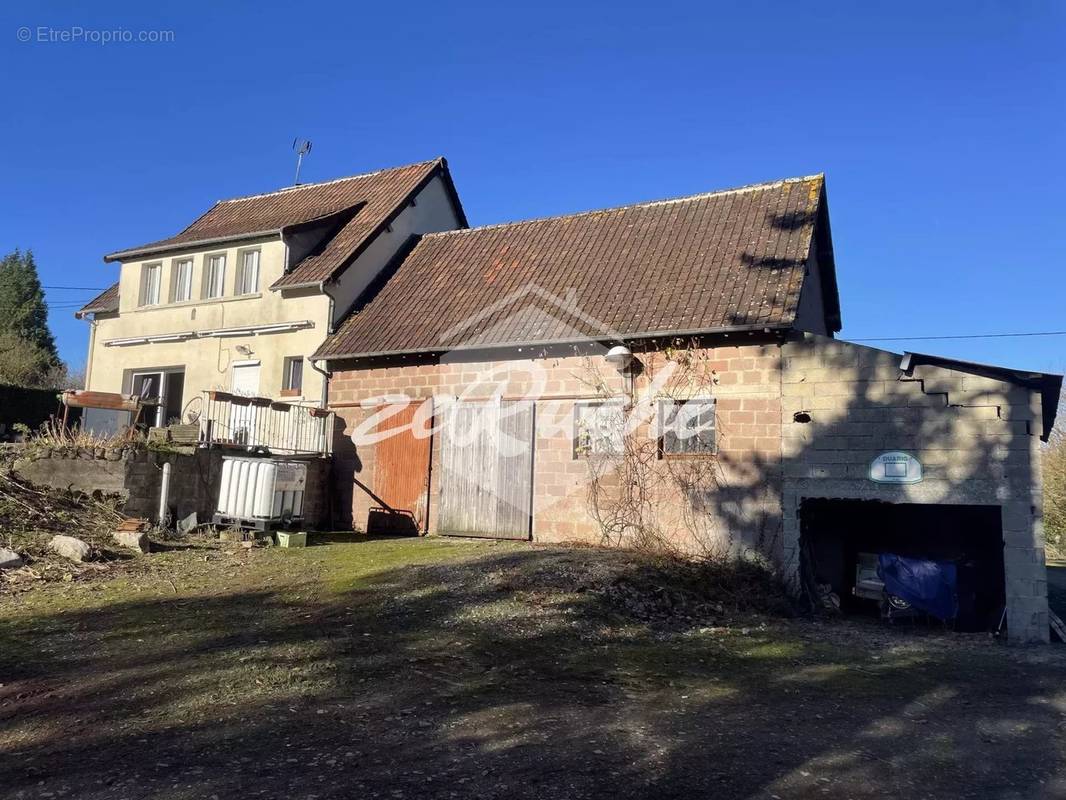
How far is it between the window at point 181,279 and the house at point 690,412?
4.66 meters

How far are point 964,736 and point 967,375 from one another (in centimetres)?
592

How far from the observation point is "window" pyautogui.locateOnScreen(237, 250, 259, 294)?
17.1 metres

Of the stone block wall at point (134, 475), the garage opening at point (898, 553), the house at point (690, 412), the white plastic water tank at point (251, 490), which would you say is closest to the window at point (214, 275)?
the house at point (690, 412)

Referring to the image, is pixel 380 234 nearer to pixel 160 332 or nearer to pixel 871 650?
pixel 160 332

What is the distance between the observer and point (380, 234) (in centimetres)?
1736

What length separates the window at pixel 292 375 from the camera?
53.0 feet

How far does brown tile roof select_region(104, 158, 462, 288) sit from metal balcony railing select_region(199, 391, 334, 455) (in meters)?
2.85

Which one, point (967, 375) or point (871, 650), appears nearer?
point (871, 650)

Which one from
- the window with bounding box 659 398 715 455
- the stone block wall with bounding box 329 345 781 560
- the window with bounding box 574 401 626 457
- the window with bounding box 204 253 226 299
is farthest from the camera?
the window with bounding box 204 253 226 299

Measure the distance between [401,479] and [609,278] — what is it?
5.53m

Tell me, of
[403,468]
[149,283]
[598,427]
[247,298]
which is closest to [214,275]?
[247,298]

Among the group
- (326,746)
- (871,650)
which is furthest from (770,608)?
(326,746)

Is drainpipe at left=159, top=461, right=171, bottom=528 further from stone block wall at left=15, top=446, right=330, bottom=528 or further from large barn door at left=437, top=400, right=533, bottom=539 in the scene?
large barn door at left=437, top=400, right=533, bottom=539

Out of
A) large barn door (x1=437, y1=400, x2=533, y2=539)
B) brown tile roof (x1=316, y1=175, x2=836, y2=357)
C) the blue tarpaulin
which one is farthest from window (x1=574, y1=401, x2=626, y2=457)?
the blue tarpaulin
